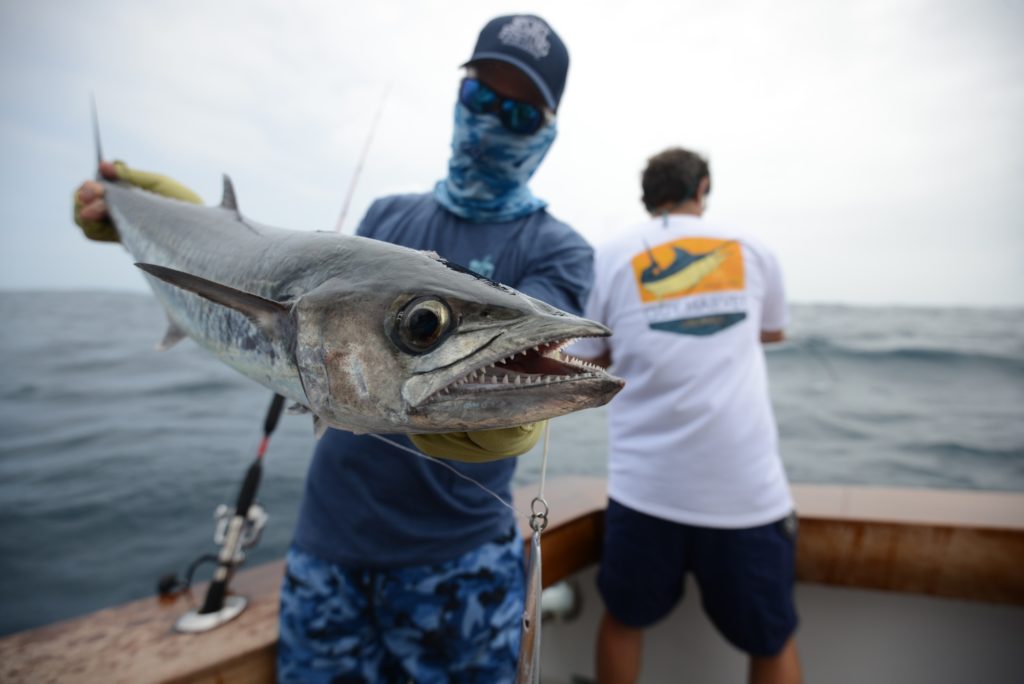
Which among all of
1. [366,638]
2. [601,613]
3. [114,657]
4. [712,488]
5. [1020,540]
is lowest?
[601,613]

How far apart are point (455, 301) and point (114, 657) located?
1.80 meters

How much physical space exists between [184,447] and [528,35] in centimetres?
710

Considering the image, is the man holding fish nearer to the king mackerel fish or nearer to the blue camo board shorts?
the blue camo board shorts

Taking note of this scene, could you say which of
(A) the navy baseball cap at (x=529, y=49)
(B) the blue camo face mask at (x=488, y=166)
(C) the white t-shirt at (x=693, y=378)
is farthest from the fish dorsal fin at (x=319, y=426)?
(C) the white t-shirt at (x=693, y=378)

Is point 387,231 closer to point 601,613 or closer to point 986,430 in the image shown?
point 601,613

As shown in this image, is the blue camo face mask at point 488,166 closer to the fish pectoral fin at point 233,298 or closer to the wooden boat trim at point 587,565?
the fish pectoral fin at point 233,298

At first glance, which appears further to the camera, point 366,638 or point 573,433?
point 573,433

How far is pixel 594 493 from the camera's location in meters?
3.16

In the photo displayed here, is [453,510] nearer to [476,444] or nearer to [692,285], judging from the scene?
[476,444]

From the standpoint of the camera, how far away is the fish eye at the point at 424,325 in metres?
0.88

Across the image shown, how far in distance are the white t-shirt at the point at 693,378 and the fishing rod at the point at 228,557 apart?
1512 millimetres

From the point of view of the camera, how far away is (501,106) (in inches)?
65.5

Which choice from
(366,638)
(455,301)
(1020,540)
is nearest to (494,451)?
(455,301)

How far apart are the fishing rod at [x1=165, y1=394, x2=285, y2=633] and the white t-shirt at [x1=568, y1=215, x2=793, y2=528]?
4.96 ft
